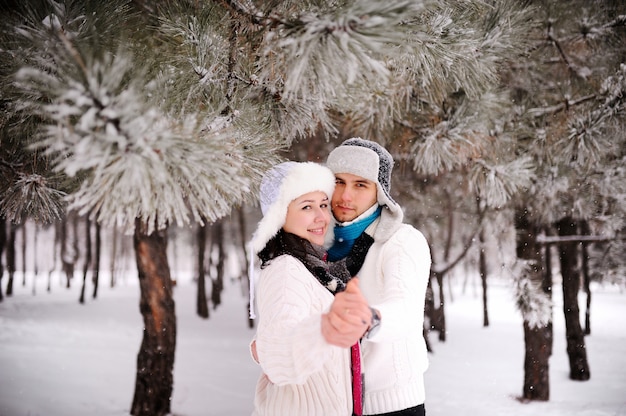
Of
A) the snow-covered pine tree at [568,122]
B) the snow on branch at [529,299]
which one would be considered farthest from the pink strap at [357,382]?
the snow on branch at [529,299]

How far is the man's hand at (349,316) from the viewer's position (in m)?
1.19

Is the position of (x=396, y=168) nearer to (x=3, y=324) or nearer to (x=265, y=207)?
(x=265, y=207)

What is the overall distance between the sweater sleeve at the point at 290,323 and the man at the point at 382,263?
280 millimetres

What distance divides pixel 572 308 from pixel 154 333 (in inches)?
282

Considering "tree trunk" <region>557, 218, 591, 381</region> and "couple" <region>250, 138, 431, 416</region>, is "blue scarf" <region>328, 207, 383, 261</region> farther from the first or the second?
"tree trunk" <region>557, 218, 591, 381</region>

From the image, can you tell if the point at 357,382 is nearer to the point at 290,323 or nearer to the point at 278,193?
the point at 290,323

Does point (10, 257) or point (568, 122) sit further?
point (10, 257)

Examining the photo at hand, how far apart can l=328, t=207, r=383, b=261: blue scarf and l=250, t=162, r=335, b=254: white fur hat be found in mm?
342

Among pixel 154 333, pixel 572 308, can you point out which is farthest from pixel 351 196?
pixel 572 308

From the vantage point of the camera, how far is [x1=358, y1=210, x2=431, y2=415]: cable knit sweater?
1706 millimetres

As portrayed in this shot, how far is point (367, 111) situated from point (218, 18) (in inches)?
50.9

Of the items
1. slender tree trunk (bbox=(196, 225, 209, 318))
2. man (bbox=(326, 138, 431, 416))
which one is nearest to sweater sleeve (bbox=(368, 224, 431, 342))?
man (bbox=(326, 138, 431, 416))

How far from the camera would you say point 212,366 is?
29.7 feet

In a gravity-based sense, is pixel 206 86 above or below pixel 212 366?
above
